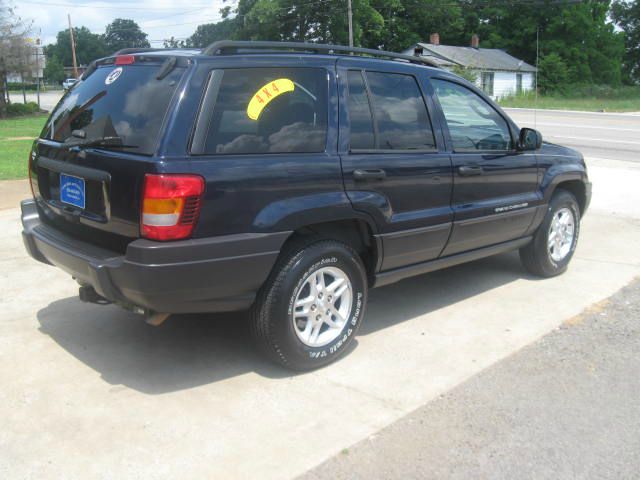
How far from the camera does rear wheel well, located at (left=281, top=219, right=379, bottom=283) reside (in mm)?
3930

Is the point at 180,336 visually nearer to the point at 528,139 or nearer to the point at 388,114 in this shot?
the point at 388,114

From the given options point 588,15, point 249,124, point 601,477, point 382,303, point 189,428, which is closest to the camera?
point 601,477

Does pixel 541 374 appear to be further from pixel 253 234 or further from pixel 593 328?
pixel 253 234

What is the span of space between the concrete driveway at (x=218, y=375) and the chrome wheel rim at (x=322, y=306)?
9.3 inches

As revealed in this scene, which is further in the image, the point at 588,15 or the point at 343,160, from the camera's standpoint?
the point at 588,15

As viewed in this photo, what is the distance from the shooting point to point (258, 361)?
4.17 metres

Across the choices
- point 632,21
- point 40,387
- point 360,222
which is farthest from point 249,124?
point 632,21

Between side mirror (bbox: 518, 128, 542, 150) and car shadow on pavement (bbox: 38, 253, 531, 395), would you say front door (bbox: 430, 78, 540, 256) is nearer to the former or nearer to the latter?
side mirror (bbox: 518, 128, 542, 150)

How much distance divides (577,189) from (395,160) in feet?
8.98

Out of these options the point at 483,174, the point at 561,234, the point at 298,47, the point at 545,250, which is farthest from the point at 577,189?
the point at 298,47

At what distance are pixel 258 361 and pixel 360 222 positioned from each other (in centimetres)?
109

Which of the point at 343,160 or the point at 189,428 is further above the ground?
the point at 343,160

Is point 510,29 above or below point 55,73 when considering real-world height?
above

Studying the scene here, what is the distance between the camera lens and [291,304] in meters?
3.81
